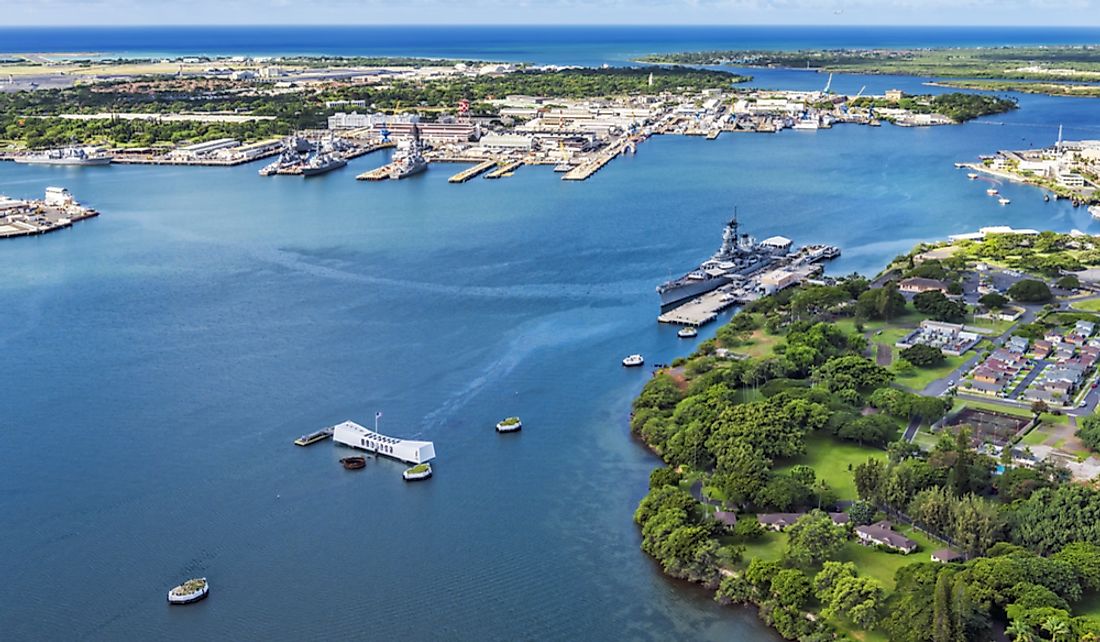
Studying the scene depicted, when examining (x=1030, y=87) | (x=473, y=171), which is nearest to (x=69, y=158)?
(x=473, y=171)

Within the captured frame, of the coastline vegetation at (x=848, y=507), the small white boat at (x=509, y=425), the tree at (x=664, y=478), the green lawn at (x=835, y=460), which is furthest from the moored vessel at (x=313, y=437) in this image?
the green lawn at (x=835, y=460)

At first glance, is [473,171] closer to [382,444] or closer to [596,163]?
[596,163]

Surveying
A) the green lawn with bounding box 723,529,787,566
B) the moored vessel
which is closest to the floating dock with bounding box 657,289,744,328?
the moored vessel

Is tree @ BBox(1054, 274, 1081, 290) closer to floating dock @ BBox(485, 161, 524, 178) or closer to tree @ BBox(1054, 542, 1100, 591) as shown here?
tree @ BBox(1054, 542, 1100, 591)

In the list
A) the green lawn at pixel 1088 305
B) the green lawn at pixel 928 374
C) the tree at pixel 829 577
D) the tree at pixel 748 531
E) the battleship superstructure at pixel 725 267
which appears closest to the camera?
the tree at pixel 829 577

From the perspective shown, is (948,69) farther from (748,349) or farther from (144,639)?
(144,639)

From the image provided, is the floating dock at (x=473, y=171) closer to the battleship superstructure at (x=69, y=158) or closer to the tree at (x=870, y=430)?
the battleship superstructure at (x=69, y=158)

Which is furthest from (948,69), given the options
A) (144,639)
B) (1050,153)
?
(144,639)
